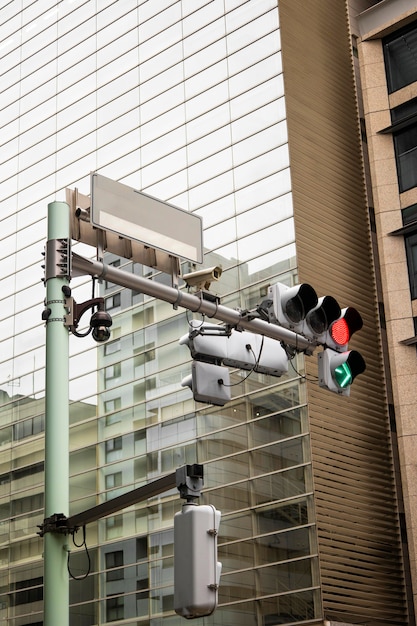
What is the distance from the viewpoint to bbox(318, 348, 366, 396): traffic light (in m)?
11.4

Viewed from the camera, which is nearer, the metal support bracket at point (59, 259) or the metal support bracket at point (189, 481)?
the metal support bracket at point (189, 481)

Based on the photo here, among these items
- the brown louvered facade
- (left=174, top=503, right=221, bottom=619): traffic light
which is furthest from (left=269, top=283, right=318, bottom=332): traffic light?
the brown louvered facade

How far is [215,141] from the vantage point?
1320 inches

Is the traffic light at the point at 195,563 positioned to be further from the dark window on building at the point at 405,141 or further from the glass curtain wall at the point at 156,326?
the dark window on building at the point at 405,141

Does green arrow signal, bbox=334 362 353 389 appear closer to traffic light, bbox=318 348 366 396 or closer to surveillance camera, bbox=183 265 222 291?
traffic light, bbox=318 348 366 396

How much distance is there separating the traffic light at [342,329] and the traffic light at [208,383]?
1257 millimetres

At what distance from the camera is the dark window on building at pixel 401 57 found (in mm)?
34156

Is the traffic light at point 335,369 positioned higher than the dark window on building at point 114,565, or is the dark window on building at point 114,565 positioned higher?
the dark window on building at point 114,565

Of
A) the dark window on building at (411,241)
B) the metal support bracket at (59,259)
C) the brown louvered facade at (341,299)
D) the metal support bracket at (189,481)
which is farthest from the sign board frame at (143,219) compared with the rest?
the dark window on building at (411,241)

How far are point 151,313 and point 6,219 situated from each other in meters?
11.0

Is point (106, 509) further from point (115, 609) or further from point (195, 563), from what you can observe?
point (115, 609)

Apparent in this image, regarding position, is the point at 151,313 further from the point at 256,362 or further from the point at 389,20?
the point at 256,362

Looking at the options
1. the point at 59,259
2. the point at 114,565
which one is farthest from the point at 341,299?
the point at 59,259

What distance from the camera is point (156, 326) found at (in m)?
32.9
